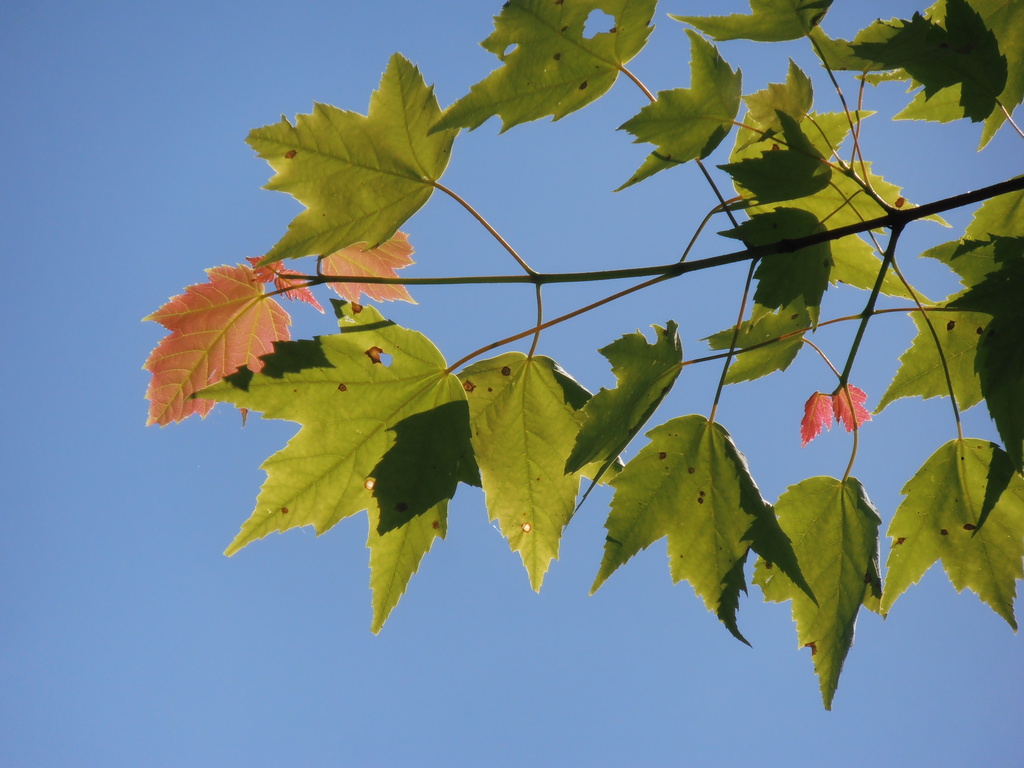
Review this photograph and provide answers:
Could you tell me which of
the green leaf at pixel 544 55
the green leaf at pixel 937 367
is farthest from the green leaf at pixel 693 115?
the green leaf at pixel 937 367

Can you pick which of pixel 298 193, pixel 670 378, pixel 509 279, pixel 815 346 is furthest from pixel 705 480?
pixel 298 193

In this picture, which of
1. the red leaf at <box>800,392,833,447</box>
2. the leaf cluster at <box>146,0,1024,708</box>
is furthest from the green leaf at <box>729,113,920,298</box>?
the red leaf at <box>800,392,833,447</box>

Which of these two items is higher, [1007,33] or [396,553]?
[1007,33]

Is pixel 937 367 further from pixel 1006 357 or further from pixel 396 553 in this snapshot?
pixel 396 553

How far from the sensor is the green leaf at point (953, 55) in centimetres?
126

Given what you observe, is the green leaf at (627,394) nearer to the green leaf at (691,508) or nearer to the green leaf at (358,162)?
the green leaf at (691,508)

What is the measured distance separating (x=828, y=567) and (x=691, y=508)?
0.35m

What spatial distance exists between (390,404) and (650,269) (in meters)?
0.67

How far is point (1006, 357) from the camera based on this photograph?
121 centimetres

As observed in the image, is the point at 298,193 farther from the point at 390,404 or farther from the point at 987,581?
the point at 987,581

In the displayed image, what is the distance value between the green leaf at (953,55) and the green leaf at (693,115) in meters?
0.27

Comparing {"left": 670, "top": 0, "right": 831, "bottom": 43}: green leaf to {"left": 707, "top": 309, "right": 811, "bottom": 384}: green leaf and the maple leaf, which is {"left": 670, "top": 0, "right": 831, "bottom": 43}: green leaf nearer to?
{"left": 707, "top": 309, "right": 811, "bottom": 384}: green leaf

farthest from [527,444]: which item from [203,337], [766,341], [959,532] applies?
[959,532]

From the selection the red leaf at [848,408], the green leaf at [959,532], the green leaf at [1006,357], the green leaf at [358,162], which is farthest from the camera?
the red leaf at [848,408]
